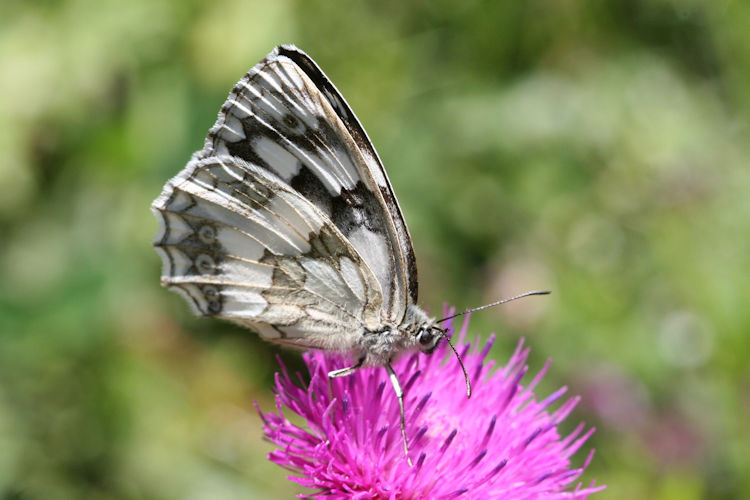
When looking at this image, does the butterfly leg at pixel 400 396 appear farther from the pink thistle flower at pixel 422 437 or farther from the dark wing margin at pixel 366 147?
the dark wing margin at pixel 366 147

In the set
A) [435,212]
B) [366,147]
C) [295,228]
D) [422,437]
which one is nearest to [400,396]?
[422,437]

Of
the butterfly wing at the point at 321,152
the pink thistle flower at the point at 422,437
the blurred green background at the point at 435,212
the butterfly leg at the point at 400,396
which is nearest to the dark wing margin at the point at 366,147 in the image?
the butterfly wing at the point at 321,152

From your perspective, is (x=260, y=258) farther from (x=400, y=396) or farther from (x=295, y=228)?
(x=400, y=396)

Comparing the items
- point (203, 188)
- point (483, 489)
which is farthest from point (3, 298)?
point (483, 489)

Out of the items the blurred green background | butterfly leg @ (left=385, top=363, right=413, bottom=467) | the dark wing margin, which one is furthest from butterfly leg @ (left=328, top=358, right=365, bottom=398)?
the blurred green background


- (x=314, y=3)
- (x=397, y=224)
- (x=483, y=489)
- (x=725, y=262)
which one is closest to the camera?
(x=483, y=489)

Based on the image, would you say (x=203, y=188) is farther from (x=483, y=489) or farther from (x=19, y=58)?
(x=19, y=58)

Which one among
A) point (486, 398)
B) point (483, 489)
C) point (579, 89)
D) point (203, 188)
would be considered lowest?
point (483, 489)
